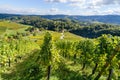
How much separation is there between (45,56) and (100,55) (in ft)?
48.5

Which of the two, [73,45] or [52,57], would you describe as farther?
[73,45]

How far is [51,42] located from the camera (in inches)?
2389

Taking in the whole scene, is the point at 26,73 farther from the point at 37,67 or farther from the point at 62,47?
the point at 62,47

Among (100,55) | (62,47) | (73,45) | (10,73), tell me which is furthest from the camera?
(62,47)

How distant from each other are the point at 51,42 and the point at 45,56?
3720 millimetres

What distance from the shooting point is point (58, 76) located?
67.8 m

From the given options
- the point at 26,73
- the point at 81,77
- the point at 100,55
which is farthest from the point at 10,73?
the point at 100,55

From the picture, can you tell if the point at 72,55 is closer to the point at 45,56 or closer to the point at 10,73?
the point at 10,73

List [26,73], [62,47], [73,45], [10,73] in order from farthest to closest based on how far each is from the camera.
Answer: [62,47] < [73,45] < [10,73] < [26,73]

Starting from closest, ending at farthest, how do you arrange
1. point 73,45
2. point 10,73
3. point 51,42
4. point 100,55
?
point 51,42 < point 100,55 < point 10,73 < point 73,45

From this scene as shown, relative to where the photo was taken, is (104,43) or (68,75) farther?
(68,75)

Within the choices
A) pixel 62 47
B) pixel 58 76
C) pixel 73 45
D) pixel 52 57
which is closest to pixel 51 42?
pixel 52 57

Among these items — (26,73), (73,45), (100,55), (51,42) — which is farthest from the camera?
(73,45)

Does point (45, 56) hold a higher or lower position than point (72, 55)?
higher
